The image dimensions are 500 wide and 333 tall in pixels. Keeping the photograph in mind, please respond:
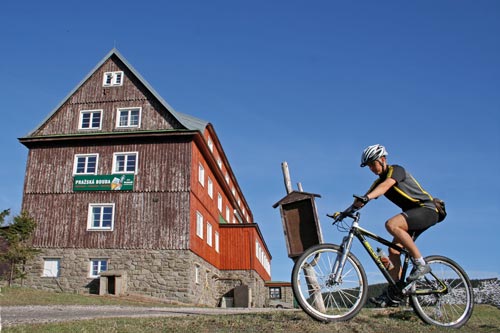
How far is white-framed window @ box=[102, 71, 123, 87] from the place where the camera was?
3002cm

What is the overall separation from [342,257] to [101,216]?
2332 centimetres

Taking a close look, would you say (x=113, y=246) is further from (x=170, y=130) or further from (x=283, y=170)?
(x=283, y=170)

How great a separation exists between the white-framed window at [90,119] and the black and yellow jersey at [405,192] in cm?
2546

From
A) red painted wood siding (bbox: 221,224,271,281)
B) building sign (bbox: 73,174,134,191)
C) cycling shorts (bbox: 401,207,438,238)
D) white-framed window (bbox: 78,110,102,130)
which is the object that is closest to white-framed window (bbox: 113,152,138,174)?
building sign (bbox: 73,174,134,191)

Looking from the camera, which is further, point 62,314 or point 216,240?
point 216,240

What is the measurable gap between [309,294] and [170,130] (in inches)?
896

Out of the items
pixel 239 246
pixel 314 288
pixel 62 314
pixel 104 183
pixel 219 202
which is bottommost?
pixel 62 314

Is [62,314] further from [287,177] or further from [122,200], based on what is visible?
[122,200]

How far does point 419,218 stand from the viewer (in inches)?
248

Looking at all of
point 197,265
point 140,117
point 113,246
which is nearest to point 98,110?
point 140,117

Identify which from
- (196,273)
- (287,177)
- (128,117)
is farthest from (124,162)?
(287,177)

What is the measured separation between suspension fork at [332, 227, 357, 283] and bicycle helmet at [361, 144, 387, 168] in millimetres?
939

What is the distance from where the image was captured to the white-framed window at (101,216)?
27.2 meters

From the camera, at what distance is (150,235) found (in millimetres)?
26625
